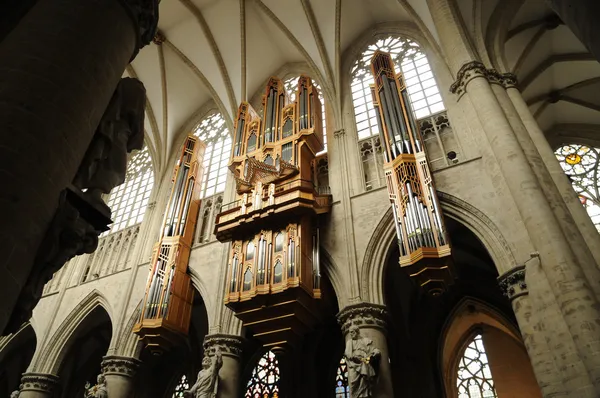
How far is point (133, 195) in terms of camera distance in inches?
631

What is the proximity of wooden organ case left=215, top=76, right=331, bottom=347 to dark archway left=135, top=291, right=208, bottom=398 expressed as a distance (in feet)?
14.4

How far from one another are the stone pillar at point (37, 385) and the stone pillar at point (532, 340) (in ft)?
37.4

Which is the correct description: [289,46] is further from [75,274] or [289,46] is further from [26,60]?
[26,60]

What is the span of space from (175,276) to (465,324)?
8255mm

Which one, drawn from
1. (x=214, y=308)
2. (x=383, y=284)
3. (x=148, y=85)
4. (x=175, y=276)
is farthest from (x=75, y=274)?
(x=383, y=284)

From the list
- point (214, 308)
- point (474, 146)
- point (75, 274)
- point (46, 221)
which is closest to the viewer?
point (46, 221)

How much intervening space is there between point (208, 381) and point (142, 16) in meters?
7.11

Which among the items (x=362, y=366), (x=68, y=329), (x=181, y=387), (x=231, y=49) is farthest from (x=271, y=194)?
(x=181, y=387)

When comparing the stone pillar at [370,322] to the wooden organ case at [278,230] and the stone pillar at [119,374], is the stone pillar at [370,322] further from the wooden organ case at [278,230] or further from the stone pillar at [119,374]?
the stone pillar at [119,374]

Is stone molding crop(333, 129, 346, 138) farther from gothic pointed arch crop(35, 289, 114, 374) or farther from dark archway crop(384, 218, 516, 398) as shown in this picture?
gothic pointed arch crop(35, 289, 114, 374)

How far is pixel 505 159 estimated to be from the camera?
8172 mm

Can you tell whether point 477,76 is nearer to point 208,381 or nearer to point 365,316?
point 365,316

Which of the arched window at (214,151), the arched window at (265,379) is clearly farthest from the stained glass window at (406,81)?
the arched window at (265,379)

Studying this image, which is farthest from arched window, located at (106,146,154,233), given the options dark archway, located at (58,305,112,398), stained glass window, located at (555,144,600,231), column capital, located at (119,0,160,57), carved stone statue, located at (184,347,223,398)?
stained glass window, located at (555,144,600,231)
